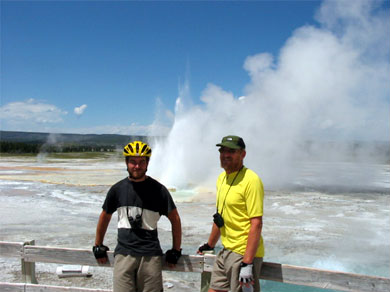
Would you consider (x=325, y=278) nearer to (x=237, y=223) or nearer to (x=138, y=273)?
(x=237, y=223)

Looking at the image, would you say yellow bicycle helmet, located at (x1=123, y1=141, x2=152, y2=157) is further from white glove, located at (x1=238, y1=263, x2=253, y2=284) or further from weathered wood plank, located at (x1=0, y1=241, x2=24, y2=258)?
weathered wood plank, located at (x1=0, y1=241, x2=24, y2=258)

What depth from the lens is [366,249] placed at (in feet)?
Result: 26.3

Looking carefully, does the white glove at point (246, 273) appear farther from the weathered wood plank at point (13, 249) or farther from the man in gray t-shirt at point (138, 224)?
the weathered wood plank at point (13, 249)

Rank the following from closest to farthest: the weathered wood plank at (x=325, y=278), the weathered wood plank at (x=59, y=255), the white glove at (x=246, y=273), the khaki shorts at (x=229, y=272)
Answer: the white glove at (x=246, y=273)
the khaki shorts at (x=229, y=272)
the weathered wood plank at (x=325, y=278)
the weathered wood plank at (x=59, y=255)

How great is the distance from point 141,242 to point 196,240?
19.3ft

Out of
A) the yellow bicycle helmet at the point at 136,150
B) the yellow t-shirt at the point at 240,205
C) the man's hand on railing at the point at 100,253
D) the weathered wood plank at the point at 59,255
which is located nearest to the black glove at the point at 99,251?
the man's hand on railing at the point at 100,253

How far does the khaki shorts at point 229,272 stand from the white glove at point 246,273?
11 centimetres

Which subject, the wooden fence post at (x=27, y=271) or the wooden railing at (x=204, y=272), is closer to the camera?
the wooden railing at (x=204, y=272)

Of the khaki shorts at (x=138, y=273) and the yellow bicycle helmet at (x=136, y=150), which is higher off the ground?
the yellow bicycle helmet at (x=136, y=150)

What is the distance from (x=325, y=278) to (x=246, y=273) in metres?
0.84

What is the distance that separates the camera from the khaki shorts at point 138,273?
264 centimetres

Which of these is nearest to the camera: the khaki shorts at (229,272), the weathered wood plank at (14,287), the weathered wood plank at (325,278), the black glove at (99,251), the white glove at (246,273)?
the white glove at (246,273)

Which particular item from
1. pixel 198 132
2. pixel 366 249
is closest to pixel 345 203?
pixel 366 249

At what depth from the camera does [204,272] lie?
3008 millimetres
